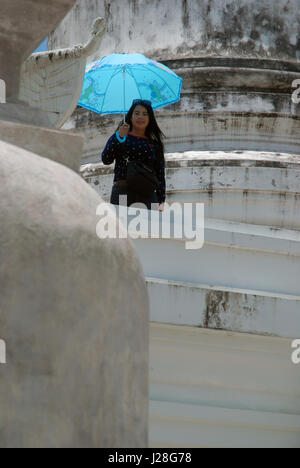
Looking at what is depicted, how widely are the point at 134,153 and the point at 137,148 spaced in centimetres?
4

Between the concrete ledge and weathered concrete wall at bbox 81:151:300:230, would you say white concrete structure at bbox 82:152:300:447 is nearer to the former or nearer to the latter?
the concrete ledge

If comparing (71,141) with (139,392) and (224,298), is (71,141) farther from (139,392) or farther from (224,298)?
(224,298)

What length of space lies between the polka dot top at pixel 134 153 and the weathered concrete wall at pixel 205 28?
583 centimetres

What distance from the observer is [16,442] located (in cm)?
277

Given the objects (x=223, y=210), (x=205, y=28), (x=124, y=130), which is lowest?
(x=124, y=130)

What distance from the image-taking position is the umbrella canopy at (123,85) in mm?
9914

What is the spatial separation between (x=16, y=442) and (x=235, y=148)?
984cm

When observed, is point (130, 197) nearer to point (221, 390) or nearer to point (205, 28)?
point (221, 390)

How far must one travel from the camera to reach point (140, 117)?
24.5 ft

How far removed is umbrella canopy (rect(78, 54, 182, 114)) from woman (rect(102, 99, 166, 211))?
2.23 metres

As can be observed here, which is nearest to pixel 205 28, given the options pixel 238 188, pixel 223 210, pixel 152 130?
pixel 238 188

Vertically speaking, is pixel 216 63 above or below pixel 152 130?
above

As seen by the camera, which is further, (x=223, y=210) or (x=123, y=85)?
(x=223, y=210)
